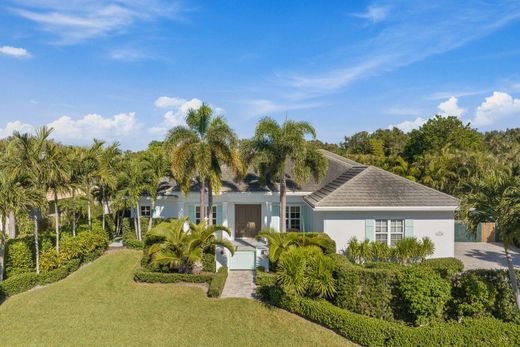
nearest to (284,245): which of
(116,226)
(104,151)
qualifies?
(104,151)

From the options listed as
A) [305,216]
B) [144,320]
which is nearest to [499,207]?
[305,216]

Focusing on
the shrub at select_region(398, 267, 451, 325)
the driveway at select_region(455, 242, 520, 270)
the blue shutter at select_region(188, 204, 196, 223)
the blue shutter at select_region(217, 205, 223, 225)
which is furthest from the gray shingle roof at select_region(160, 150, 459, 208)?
the blue shutter at select_region(188, 204, 196, 223)

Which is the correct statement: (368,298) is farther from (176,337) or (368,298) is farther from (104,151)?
(104,151)

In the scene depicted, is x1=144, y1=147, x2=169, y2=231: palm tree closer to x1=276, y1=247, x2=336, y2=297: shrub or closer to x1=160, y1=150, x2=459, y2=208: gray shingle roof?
x1=160, y1=150, x2=459, y2=208: gray shingle roof

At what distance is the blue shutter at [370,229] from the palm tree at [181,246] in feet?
22.8

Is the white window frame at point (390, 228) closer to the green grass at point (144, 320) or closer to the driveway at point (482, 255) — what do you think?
the driveway at point (482, 255)

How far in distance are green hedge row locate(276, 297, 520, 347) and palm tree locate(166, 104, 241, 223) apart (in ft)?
33.8

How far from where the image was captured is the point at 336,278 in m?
11.7

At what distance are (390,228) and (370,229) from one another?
1087 millimetres

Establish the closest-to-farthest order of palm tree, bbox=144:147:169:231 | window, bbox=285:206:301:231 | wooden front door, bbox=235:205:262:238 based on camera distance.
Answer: palm tree, bbox=144:147:169:231
window, bbox=285:206:301:231
wooden front door, bbox=235:205:262:238

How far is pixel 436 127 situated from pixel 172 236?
43.0m

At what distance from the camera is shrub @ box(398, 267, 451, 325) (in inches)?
419

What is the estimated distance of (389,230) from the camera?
17078 mm

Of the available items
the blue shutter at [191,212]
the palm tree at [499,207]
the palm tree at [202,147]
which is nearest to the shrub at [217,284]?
the palm tree at [202,147]
